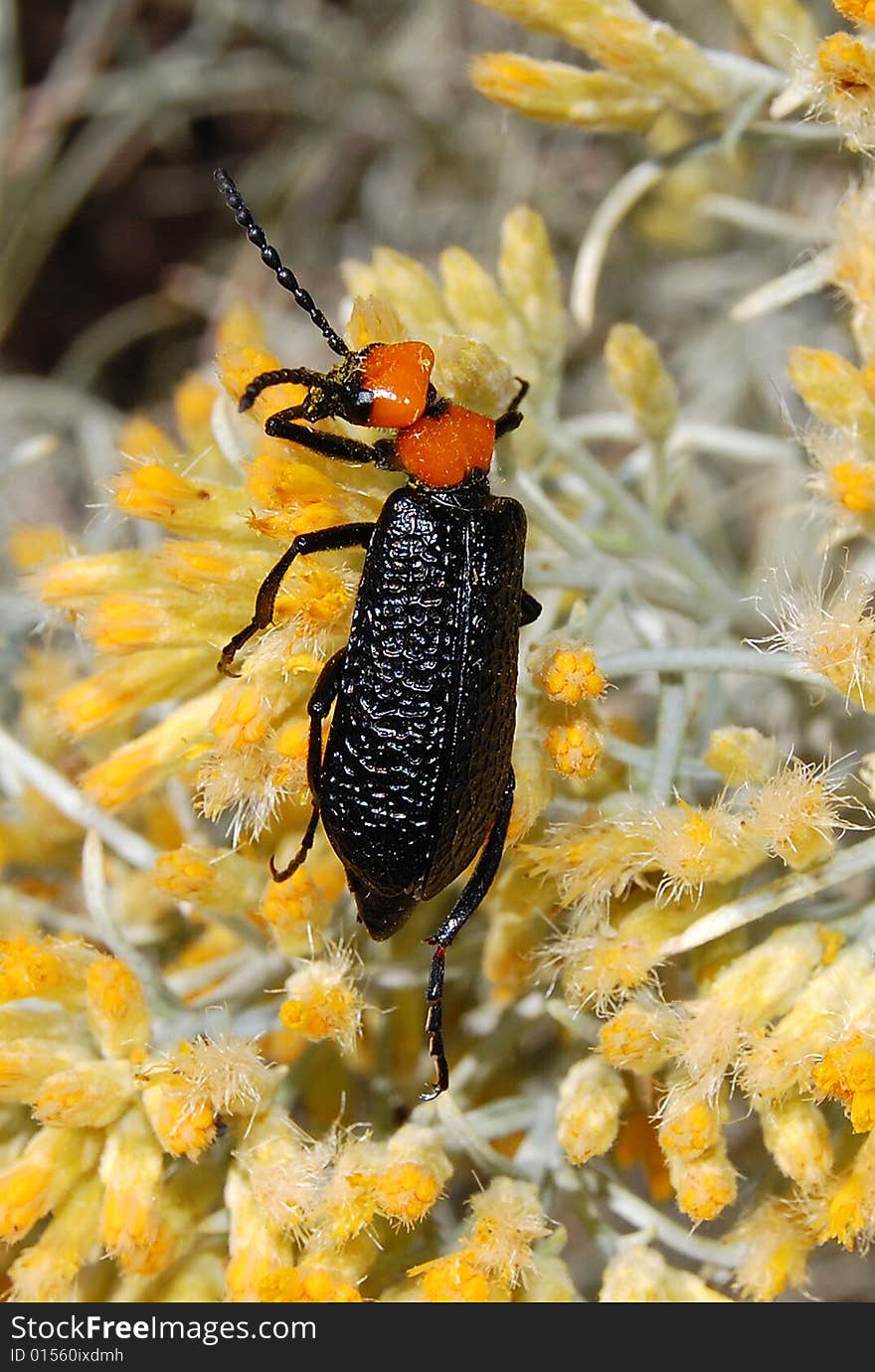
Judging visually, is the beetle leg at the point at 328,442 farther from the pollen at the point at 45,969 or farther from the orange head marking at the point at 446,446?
the pollen at the point at 45,969

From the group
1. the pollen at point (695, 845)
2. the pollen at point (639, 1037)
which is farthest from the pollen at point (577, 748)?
the pollen at point (639, 1037)

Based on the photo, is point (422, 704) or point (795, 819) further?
point (422, 704)

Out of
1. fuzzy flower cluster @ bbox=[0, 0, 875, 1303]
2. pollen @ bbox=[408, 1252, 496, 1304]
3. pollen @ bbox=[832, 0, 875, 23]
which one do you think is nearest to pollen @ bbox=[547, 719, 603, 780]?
fuzzy flower cluster @ bbox=[0, 0, 875, 1303]

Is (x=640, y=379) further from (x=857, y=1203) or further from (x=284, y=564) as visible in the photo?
(x=857, y=1203)

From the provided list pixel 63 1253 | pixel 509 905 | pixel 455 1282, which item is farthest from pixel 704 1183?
pixel 63 1253

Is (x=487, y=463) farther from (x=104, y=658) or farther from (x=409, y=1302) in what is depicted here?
(x=409, y=1302)

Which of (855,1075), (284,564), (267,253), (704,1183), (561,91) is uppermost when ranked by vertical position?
(561,91)

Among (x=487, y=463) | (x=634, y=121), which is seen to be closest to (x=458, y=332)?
(x=487, y=463)

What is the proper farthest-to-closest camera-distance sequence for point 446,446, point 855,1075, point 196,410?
point 196,410
point 446,446
point 855,1075
